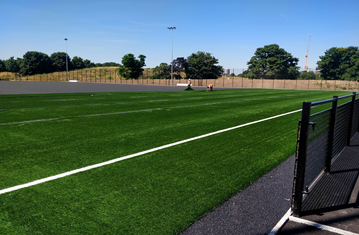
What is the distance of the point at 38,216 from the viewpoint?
2.94 meters

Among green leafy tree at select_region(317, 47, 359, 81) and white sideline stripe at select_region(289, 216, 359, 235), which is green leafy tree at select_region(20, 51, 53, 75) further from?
white sideline stripe at select_region(289, 216, 359, 235)

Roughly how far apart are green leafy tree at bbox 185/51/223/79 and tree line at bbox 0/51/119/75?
243ft

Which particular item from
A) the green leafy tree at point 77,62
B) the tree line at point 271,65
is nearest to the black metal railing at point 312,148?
the tree line at point 271,65

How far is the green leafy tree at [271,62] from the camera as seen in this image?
263 feet

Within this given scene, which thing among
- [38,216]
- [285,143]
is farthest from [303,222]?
[285,143]

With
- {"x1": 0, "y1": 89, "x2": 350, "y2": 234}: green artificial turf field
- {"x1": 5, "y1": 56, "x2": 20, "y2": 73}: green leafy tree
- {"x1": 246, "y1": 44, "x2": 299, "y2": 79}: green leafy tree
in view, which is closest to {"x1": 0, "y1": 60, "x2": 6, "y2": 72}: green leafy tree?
{"x1": 5, "y1": 56, "x2": 20, "y2": 73}: green leafy tree

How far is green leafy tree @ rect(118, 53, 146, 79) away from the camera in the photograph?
92438 millimetres

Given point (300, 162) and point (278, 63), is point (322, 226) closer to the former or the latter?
point (300, 162)

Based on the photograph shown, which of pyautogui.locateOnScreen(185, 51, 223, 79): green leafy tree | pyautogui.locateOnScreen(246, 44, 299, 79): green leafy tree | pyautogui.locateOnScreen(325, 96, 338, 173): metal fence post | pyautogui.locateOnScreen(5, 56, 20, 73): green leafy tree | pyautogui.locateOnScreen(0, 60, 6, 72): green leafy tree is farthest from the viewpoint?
pyautogui.locateOnScreen(0, 60, 6, 72): green leafy tree

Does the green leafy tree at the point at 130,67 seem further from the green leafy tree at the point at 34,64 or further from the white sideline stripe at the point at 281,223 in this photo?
the white sideline stripe at the point at 281,223

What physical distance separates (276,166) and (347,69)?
9325 cm

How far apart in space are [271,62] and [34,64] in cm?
10592

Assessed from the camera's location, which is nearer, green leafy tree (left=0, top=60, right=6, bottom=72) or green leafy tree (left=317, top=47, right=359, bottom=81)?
green leafy tree (left=317, top=47, right=359, bottom=81)

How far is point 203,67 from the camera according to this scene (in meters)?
86.9
